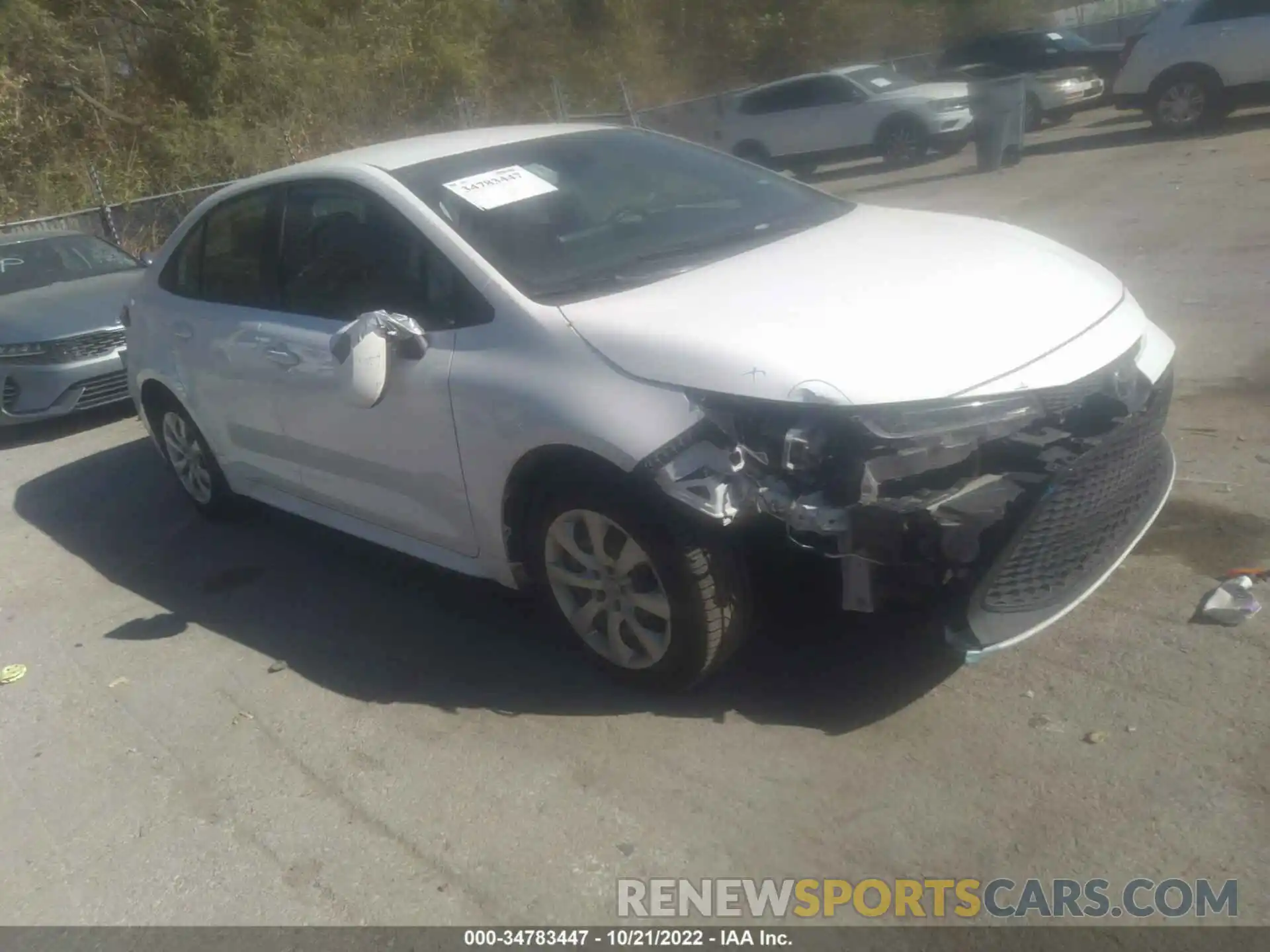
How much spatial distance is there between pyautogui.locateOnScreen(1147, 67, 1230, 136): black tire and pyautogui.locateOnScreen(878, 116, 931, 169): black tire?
3.06 metres

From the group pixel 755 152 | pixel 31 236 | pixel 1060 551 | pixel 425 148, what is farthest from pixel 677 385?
pixel 755 152

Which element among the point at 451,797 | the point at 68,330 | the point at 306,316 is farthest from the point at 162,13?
the point at 451,797

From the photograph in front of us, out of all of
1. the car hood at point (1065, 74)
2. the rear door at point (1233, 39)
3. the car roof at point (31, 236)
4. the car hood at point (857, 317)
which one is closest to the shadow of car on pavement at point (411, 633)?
the car hood at point (857, 317)

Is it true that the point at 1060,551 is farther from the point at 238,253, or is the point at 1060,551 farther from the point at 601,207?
the point at 238,253

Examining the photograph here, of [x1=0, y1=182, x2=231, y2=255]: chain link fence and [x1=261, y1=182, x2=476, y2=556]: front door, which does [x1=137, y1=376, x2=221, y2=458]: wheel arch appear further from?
[x1=0, y1=182, x2=231, y2=255]: chain link fence

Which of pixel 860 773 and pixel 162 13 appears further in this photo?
pixel 162 13

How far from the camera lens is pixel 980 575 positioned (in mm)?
3270

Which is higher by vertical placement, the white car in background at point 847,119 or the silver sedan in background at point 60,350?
the silver sedan in background at point 60,350

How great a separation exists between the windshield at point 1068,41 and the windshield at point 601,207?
17.2 meters

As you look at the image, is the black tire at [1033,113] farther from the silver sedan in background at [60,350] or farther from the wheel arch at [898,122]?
the silver sedan in background at [60,350]

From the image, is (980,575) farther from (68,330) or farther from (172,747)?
(68,330)

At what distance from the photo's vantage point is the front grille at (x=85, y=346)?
336 inches

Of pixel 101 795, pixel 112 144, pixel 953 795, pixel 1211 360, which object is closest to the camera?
pixel 953 795

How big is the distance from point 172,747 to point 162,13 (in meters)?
22.8
